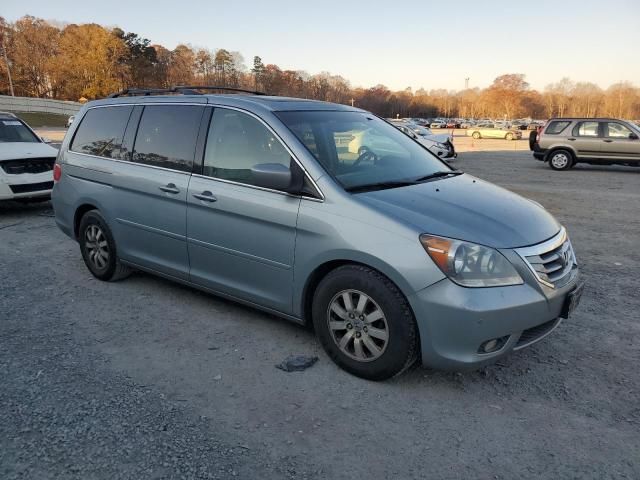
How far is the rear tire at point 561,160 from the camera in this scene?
1762 cm

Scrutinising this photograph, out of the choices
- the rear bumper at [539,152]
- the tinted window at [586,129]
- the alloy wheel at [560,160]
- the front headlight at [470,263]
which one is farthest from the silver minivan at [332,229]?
the tinted window at [586,129]

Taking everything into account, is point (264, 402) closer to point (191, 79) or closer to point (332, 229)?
point (332, 229)

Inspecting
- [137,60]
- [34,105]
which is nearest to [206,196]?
[34,105]

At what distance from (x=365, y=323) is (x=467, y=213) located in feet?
3.18

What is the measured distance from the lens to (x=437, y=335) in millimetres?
2949

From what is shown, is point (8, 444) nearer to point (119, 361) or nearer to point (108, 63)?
point (119, 361)

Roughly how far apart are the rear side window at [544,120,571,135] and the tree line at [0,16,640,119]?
68.0m

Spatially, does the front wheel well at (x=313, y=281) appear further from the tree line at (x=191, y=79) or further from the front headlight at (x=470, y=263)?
the tree line at (x=191, y=79)

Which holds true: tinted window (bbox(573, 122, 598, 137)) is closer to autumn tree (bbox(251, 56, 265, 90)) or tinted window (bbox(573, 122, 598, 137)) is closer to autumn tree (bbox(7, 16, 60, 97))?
autumn tree (bbox(7, 16, 60, 97))

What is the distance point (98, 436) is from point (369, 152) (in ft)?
8.84

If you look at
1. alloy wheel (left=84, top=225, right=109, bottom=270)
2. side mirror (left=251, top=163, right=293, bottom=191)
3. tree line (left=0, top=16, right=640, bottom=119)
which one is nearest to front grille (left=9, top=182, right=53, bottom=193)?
alloy wheel (left=84, top=225, right=109, bottom=270)

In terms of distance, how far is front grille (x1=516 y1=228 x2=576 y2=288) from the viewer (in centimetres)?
305

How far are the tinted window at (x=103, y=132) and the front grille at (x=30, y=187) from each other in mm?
3618

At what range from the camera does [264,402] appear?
3.06 m
